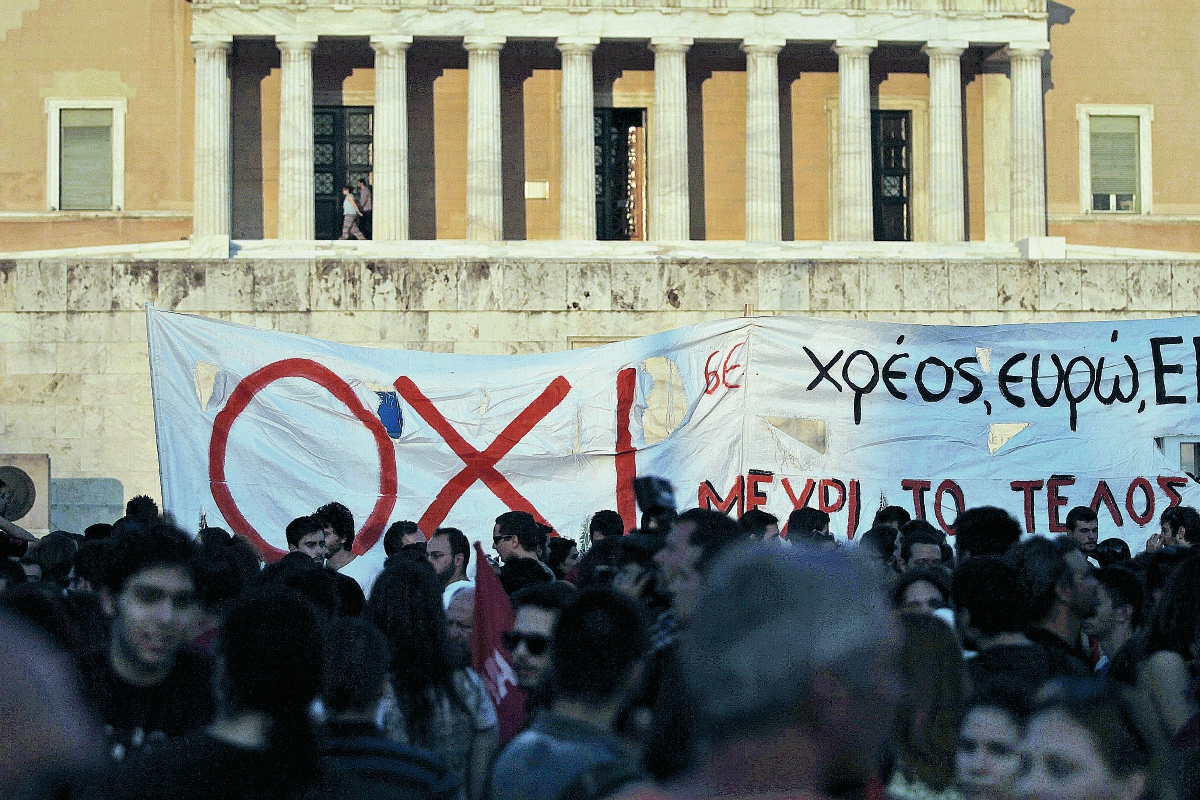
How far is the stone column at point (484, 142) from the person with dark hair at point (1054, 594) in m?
30.0

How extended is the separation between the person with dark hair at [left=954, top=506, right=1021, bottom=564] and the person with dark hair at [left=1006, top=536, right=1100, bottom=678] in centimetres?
111

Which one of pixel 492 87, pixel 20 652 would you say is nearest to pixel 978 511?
pixel 20 652

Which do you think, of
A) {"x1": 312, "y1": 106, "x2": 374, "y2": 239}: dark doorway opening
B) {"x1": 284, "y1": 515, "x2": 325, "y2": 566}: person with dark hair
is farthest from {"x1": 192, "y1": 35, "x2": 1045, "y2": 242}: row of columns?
{"x1": 284, "y1": 515, "x2": 325, "y2": 566}: person with dark hair

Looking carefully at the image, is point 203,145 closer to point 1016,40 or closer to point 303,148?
point 303,148

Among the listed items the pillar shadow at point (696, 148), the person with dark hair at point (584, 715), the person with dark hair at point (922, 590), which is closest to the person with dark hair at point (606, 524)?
the person with dark hair at point (922, 590)

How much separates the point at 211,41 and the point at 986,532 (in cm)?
3121

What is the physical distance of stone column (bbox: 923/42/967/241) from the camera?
37.2 meters

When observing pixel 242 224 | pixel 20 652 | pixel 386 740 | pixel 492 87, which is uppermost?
pixel 492 87

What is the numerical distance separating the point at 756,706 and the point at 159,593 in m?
2.39

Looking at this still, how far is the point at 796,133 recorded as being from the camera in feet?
128

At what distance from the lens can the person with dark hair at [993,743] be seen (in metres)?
3.98

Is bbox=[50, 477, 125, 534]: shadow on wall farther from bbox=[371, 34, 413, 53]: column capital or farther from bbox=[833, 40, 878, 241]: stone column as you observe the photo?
bbox=[833, 40, 878, 241]: stone column

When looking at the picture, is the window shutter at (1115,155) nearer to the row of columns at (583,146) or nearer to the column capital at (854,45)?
the row of columns at (583,146)

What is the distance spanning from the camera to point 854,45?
37.2 m
